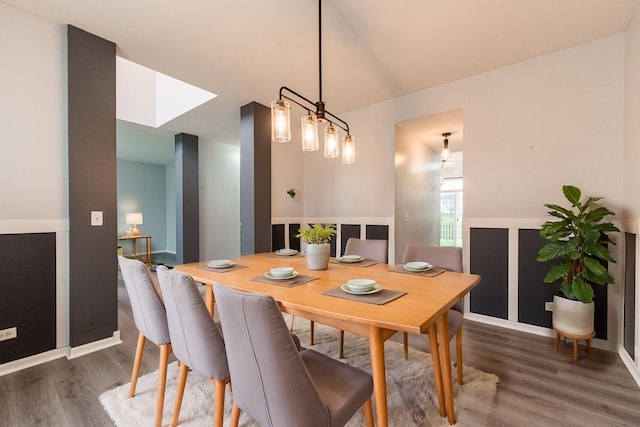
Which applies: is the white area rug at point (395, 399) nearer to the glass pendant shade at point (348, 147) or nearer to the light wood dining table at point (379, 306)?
the light wood dining table at point (379, 306)

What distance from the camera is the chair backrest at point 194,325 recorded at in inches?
44.6

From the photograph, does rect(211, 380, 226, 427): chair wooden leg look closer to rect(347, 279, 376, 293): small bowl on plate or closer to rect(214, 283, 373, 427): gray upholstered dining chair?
rect(214, 283, 373, 427): gray upholstered dining chair

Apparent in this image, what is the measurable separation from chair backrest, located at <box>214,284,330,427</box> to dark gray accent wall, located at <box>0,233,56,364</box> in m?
2.09

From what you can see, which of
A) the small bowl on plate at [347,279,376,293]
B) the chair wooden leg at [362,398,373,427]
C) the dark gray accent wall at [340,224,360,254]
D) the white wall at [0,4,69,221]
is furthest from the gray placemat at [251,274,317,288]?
the dark gray accent wall at [340,224,360,254]

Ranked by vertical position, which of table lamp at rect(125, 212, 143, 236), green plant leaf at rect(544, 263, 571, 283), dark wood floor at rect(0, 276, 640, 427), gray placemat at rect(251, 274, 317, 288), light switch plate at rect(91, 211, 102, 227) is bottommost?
dark wood floor at rect(0, 276, 640, 427)

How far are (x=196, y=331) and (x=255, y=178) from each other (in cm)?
267

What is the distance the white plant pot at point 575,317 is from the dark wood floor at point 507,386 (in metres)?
0.22

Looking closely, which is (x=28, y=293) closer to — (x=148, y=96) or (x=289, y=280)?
(x=289, y=280)

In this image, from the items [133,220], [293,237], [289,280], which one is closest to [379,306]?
[289,280]

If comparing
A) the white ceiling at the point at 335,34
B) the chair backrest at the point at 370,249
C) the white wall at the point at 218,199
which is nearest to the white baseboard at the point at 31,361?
the chair backrest at the point at 370,249

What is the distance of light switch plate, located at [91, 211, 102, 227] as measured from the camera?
230 cm

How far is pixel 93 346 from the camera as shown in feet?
7.50

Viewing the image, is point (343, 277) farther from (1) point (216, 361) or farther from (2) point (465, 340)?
(2) point (465, 340)

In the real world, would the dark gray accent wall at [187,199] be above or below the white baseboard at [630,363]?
above
